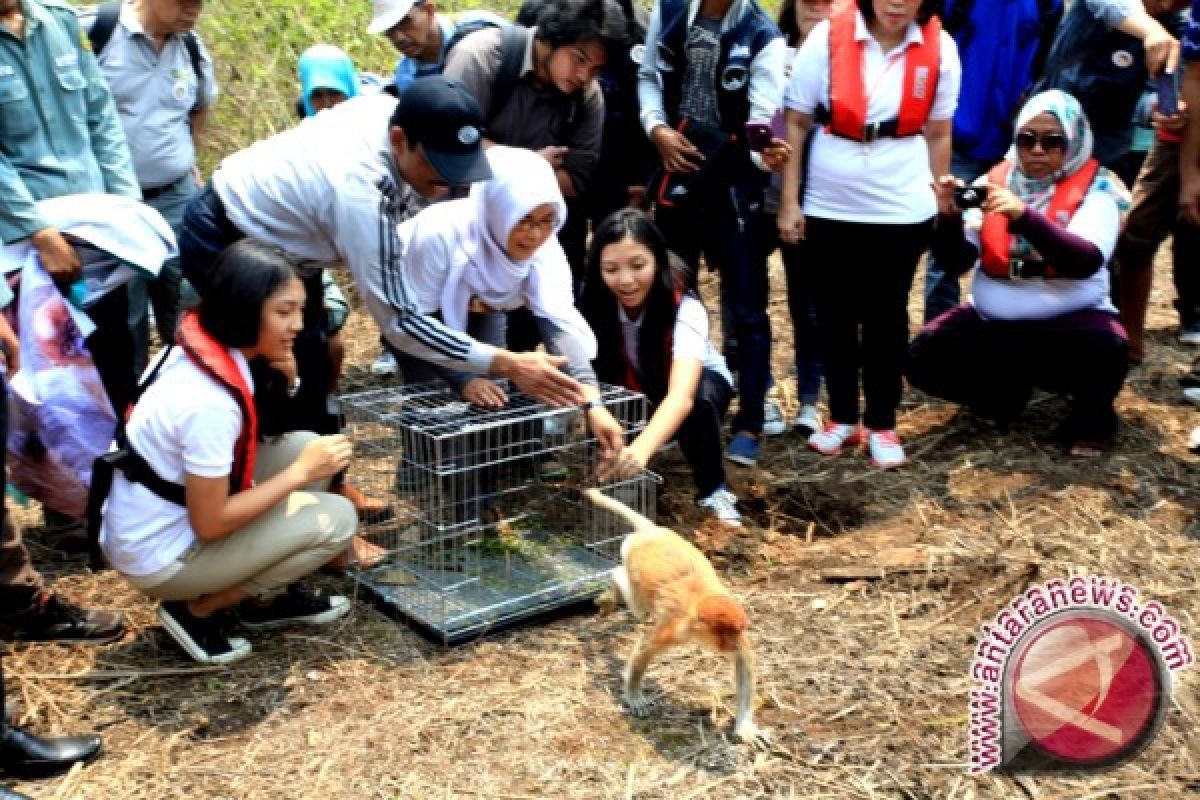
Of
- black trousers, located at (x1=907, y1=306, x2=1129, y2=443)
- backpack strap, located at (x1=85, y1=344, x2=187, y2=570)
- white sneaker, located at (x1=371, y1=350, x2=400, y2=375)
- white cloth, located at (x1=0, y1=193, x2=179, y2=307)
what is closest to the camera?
backpack strap, located at (x1=85, y1=344, x2=187, y2=570)

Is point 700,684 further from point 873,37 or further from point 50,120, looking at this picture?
point 50,120

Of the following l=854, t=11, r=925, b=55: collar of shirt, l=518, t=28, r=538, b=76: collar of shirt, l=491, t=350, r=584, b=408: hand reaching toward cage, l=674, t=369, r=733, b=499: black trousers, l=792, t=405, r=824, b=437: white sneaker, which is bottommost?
l=792, t=405, r=824, b=437: white sneaker

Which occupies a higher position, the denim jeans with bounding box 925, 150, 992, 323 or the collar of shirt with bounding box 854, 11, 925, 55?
the collar of shirt with bounding box 854, 11, 925, 55

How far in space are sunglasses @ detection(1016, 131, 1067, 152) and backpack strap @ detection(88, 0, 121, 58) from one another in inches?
158

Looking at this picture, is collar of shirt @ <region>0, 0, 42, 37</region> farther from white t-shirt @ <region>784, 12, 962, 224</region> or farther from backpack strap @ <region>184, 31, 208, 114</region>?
white t-shirt @ <region>784, 12, 962, 224</region>

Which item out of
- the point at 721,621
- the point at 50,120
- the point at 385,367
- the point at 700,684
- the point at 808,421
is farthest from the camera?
the point at 385,367

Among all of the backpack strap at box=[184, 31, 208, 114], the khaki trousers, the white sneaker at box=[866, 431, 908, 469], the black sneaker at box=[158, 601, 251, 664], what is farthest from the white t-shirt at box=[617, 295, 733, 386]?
the backpack strap at box=[184, 31, 208, 114]

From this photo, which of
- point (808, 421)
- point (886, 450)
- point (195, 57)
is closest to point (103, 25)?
point (195, 57)

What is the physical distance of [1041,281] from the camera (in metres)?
5.49

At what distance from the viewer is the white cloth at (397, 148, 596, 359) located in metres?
4.23

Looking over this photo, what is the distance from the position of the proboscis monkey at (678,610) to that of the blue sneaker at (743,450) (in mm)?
1750

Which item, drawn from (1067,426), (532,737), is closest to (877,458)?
(1067,426)

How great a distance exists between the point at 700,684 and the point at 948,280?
3222mm

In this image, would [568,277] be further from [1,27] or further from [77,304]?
[1,27]
